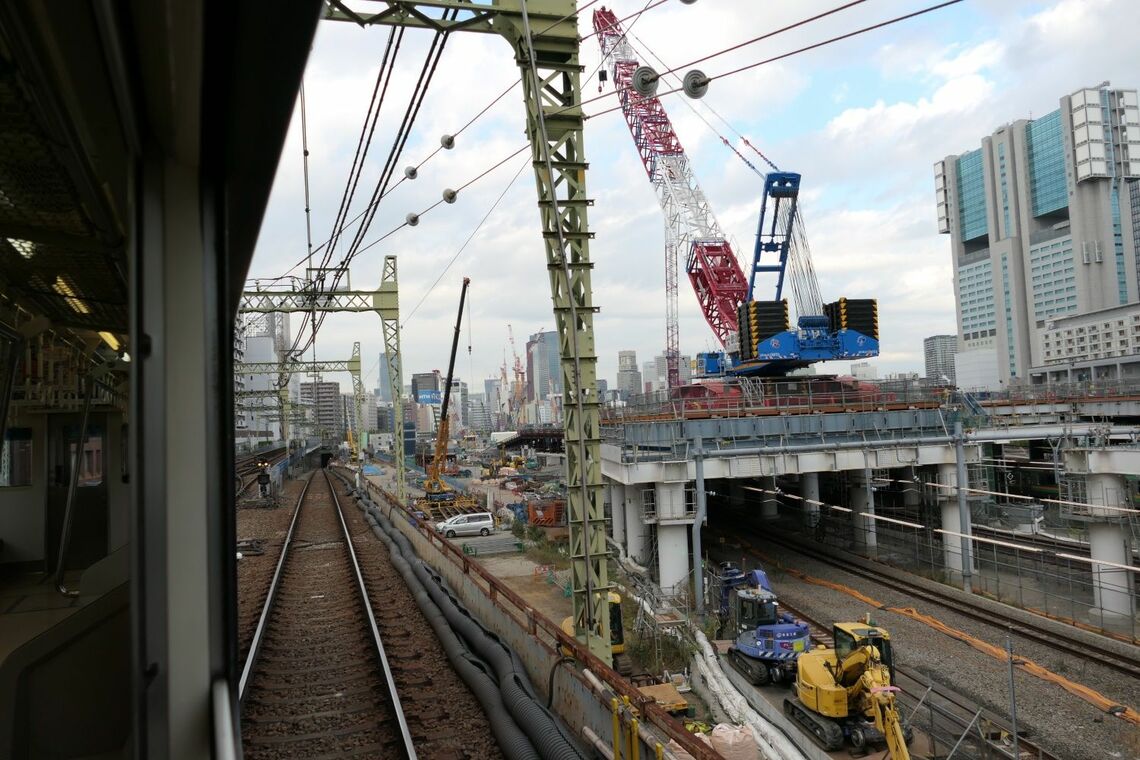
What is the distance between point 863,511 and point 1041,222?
321 feet

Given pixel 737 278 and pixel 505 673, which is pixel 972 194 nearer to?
pixel 737 278

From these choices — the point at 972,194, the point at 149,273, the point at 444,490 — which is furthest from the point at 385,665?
the point at 972,194

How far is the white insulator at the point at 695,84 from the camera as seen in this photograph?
6.51 metres

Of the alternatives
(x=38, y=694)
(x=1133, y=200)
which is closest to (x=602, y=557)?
(x=38, y=694)

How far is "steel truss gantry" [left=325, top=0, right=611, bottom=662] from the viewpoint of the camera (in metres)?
7.77

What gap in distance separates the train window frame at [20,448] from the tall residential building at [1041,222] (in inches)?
3212

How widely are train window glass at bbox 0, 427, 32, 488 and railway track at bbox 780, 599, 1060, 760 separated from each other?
8967mm

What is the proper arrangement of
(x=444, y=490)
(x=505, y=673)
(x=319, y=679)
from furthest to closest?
1. (x=444, y=490)
2. (x=319, y=679)
3. (x=505, y=673)

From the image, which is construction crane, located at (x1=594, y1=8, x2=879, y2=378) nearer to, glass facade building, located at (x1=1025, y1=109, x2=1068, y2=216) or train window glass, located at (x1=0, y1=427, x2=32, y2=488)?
train window glass, located at (x1=0, y1=427, x2=32, y2=488)

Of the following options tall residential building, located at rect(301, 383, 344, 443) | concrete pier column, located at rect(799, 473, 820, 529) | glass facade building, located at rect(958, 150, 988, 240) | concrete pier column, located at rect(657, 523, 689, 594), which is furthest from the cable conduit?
tall residential building, located at rect(301, 383, 344, 443)

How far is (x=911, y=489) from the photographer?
69.8 feet

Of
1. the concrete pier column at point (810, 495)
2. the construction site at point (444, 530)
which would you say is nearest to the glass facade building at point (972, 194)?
the construction site at point (444, 530)

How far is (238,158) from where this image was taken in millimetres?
1881

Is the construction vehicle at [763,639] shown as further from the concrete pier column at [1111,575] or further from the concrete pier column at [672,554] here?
the concrete pier column at [1111,575]
